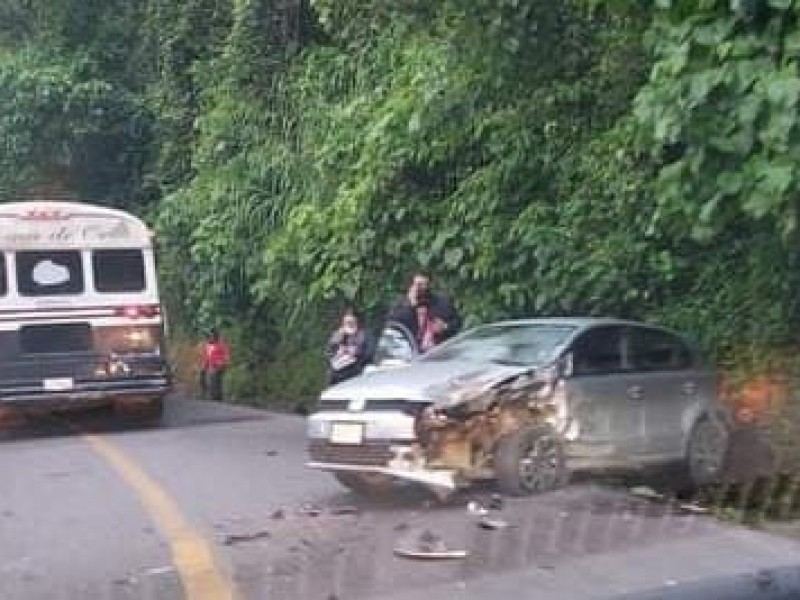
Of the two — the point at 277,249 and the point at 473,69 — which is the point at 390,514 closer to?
the point at 473,69

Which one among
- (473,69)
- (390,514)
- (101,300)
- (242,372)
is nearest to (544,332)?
(390,514)

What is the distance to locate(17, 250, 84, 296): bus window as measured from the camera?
56.6ft

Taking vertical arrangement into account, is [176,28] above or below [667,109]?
above

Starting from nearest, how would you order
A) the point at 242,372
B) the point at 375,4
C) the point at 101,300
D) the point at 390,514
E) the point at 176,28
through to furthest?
the point at 390,514 → the point at 375,4 → the point at 101,300 → the point at 242,372 → the point at 176,28

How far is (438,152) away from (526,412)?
686cm

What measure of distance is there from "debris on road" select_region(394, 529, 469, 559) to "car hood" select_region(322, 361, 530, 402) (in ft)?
4.48

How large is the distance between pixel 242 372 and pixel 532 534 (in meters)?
14.9

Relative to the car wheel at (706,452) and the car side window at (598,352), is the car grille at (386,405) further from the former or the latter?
the car wheel at (706,452)

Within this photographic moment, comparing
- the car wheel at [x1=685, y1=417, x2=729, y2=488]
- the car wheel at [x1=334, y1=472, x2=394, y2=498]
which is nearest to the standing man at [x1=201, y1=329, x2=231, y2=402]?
the car wheel at [x1=334, y1=472, x2=394, y2=498]

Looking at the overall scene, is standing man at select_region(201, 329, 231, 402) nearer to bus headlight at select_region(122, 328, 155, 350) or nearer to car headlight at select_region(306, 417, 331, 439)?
bus headlight at select_region(122, 328, 155, 350)

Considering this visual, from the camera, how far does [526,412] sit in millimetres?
10555

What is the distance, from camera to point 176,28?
989 inches

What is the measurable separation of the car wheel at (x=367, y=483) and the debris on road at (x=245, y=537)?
118 centimetres

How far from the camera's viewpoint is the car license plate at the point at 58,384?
17062 millimetres
